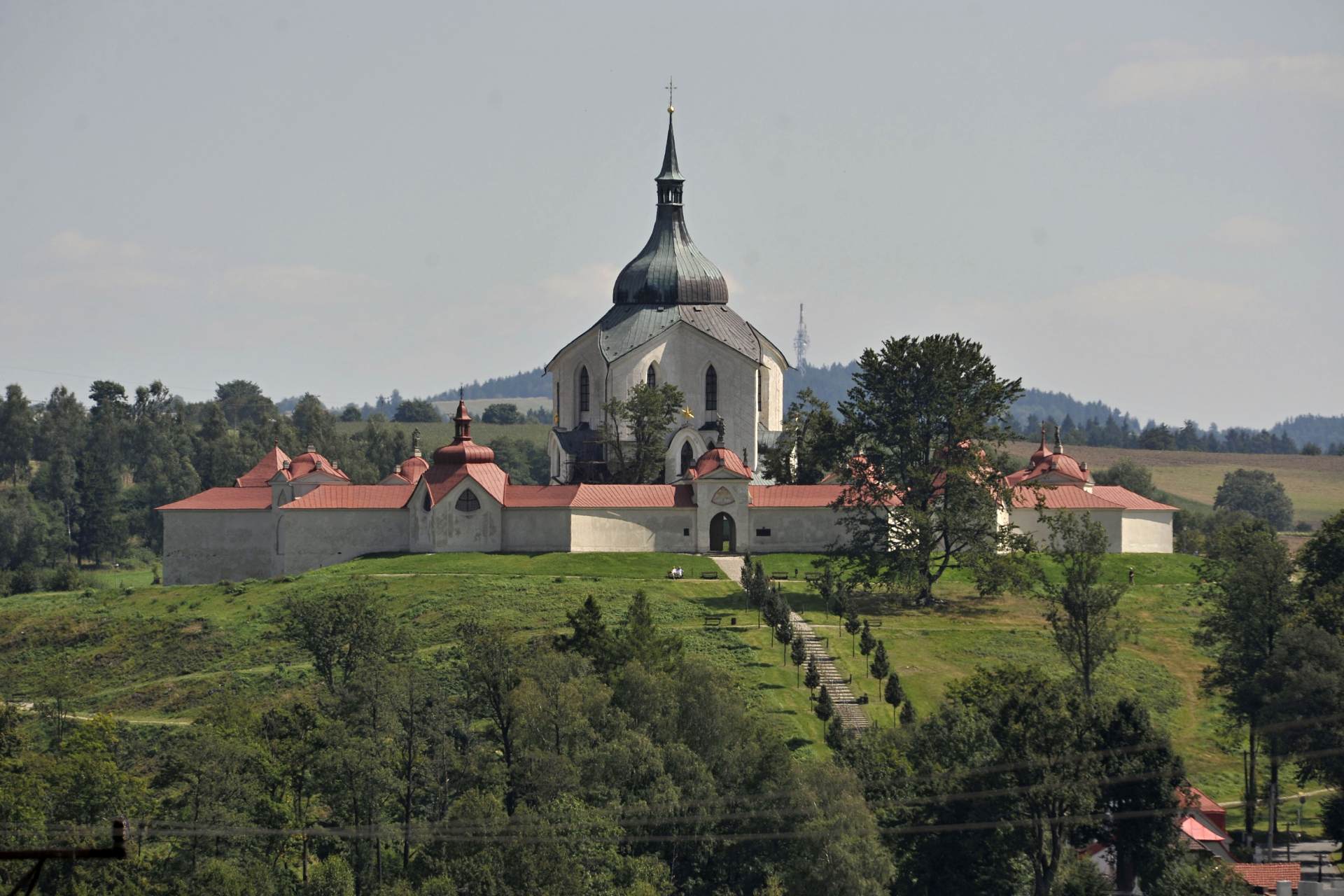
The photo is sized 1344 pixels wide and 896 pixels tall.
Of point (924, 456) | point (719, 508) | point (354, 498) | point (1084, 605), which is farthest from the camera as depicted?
point (354, 498)

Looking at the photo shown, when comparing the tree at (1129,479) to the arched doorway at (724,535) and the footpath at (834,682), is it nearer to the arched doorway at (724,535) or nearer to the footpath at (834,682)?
the arched doorway at (724,535)

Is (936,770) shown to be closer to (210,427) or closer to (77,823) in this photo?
(77,823)

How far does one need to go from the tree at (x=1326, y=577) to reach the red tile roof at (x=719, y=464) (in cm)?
1986

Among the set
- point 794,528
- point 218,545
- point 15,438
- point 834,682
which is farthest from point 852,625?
point 15,438

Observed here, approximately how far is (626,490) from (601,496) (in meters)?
1.00

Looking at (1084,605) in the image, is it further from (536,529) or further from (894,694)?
(536,529)

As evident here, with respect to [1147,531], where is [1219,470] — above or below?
A: above

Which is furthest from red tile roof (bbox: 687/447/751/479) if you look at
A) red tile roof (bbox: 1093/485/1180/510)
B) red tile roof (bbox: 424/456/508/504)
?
red tile roof (bbox: 1093/485/1180/510)

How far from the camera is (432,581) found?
71188 mm

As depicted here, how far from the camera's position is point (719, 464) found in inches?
2995

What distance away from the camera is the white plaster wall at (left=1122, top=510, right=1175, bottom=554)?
78375 millimetres

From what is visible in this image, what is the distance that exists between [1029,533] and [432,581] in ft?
69.7

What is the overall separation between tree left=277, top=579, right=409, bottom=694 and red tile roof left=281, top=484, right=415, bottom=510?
47.0 feet

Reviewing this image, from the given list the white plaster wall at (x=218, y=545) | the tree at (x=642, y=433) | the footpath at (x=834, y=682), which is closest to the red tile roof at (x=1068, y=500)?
the tree at (x=642, y=433)
